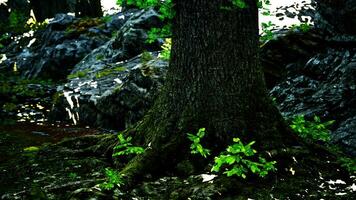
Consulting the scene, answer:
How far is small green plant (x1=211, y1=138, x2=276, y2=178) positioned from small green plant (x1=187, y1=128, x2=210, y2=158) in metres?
0.23

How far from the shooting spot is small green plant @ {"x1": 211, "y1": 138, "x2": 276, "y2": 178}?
4488mm

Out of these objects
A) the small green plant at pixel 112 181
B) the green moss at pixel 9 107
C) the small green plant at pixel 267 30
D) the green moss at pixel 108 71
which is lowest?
the green moss at pixel 9 107

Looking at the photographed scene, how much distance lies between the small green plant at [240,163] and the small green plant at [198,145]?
0.23 m

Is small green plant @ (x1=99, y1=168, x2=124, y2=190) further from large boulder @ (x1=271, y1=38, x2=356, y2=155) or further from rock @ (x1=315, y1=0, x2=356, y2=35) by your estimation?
rock @ (x1=315, y1=0, x2=356, y2=35)

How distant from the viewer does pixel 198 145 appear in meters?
4.84

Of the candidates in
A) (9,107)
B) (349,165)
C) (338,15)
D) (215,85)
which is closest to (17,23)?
(9,107)

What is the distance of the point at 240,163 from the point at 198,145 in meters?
0.60

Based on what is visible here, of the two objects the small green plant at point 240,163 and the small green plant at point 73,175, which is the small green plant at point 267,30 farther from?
the small green plant at point 73,175

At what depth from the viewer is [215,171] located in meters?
4.80

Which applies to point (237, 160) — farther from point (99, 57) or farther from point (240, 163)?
point (99, 57)

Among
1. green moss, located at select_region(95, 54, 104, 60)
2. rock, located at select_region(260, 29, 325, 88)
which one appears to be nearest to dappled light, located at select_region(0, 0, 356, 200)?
rock, located at select_region(260, 29, 325, 88)

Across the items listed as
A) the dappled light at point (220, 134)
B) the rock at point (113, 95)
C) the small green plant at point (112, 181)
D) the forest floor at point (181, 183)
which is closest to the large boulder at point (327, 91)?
the dappled light at point (220, 134)

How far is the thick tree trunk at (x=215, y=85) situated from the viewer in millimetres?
4965

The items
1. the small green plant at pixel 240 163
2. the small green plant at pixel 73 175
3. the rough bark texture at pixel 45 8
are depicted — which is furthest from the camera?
the rough bark texture at pixel 45 8
